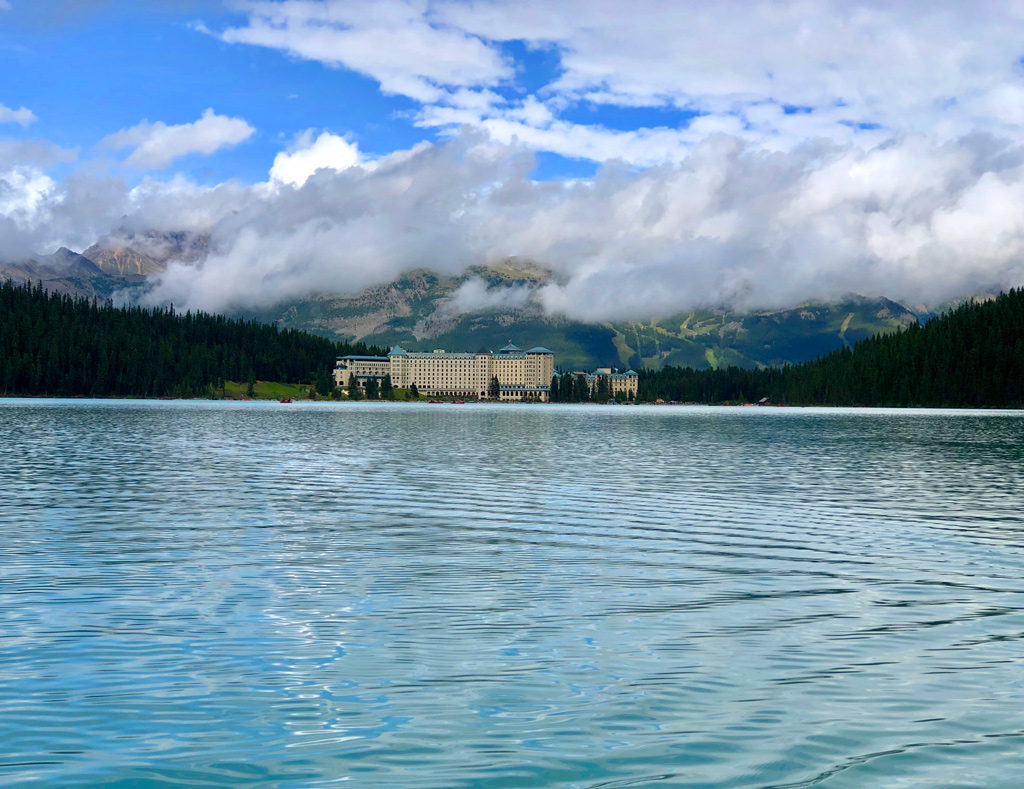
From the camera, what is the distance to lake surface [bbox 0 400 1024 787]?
11.2 meters

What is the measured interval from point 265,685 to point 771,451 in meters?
64.8

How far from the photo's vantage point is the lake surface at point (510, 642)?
36.9 ft

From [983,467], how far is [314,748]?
5526cm

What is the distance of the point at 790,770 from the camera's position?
10852 mm

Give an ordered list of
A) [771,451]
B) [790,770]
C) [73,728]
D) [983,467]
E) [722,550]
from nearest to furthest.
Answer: [790,770], [73,728], [722,550], [983,467], [771,451]

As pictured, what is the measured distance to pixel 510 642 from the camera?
1630cm

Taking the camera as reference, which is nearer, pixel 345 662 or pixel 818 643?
pixel 345 662

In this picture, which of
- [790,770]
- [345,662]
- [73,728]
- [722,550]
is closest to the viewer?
[790,770]

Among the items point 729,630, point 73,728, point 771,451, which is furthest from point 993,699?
point 771,451

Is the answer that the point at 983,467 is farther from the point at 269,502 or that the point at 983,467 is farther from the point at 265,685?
the point at 265,685

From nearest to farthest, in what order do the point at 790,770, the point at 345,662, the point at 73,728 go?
the point at 790,770
the point at 73,728
the point at 345,662

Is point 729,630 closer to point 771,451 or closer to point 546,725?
point 546,725

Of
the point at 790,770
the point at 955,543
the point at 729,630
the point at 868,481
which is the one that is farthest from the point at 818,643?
the point at 868,481

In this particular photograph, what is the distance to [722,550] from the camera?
87.5 ft
